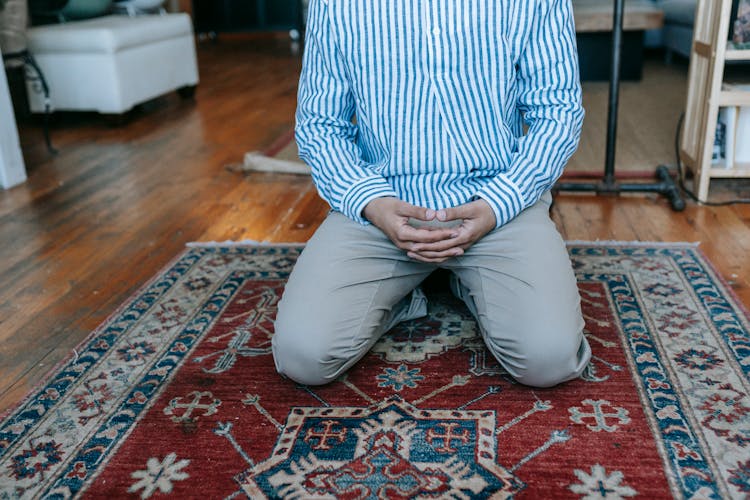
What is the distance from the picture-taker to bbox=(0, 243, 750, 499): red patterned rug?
1.02 m

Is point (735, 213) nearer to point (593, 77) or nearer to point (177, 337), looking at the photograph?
point (177, 337)

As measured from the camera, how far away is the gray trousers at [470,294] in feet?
3.91

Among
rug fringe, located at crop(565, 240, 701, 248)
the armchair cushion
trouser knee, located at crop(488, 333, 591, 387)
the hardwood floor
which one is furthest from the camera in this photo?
the armchair cushion

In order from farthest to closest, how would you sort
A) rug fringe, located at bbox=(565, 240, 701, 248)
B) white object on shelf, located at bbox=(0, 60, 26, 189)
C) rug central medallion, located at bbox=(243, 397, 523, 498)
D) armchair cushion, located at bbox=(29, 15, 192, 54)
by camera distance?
armchair cushion, located at bbox=(29, 15, 192, 54)
white object on shelf, located at bbox=(0, 60, 26, 189)
rug fringe, located at bbox=(565, 240, 701, 248)
rug central medallion, located at bbox=(243, 397, 523, 498)

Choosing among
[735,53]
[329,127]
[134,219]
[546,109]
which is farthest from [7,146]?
[735,53]

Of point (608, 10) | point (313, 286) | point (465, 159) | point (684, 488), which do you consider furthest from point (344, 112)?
point (608, 10)

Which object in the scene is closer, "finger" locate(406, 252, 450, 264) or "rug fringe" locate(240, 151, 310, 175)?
"finger" locate(406, 252, 450, 264)

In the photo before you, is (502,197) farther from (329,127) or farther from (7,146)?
(7,146)

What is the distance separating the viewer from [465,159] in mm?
1334

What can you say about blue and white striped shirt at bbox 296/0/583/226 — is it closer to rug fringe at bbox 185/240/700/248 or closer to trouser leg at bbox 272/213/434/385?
trouser leg at bbox 272/213/434/385

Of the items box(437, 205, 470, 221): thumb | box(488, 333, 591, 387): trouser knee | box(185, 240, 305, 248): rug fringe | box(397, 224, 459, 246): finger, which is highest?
box(437, 205, 470, 221): thumb

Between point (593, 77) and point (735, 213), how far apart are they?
2.43 meters

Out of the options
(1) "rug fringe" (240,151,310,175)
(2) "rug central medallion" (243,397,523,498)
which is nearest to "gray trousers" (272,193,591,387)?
(2) "rug central medallion" (243,397,523,498)

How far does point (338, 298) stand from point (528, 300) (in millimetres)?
312
